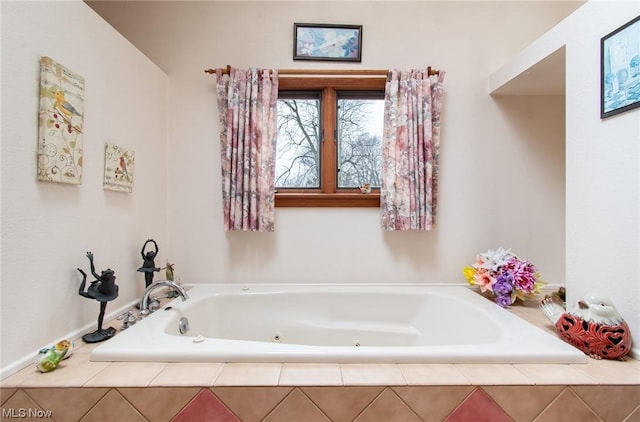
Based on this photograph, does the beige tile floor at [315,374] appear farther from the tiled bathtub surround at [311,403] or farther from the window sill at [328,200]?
the window sill at [328,200]

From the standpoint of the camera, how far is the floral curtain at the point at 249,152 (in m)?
1.88

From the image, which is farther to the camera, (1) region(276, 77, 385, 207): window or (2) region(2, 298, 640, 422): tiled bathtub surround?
(1) region(276, 77, 385, 207): window

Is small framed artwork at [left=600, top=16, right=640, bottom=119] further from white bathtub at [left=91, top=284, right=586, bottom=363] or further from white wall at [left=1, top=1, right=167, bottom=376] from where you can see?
white wall at [left=1, top=1, right=167, bottom=376]

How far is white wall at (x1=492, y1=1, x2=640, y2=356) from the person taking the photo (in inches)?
43.9

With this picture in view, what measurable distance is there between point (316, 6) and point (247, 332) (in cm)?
217

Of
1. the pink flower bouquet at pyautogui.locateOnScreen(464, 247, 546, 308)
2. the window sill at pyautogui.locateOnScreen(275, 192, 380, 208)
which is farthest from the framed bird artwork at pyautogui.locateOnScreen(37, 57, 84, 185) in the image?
the pink flower bouquet at pyautogui.locateOnScreen(464, 247, 546, 308)

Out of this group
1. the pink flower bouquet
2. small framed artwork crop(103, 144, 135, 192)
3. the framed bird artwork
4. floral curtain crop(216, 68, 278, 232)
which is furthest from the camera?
floral curtain crop(216, 68, 278, 232)

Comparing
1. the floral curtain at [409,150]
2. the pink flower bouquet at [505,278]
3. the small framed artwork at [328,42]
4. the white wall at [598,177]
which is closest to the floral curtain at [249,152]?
the small framed artwork at [328,42]

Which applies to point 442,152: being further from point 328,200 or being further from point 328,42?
point 328,42

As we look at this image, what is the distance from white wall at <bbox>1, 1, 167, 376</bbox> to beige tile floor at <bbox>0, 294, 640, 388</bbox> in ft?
0.68

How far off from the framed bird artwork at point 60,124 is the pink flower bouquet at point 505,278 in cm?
214

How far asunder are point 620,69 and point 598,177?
1.37 feet

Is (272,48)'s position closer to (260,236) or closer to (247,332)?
(260,236)

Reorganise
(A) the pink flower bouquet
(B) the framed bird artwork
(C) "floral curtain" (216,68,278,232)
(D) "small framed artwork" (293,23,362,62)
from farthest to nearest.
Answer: (D) "small framed artwork" (293,23,362,62) → (C) "floral curtain" (216,68,278,232) → (A) the pink flower bouquet → (B) the framed bird artwork
